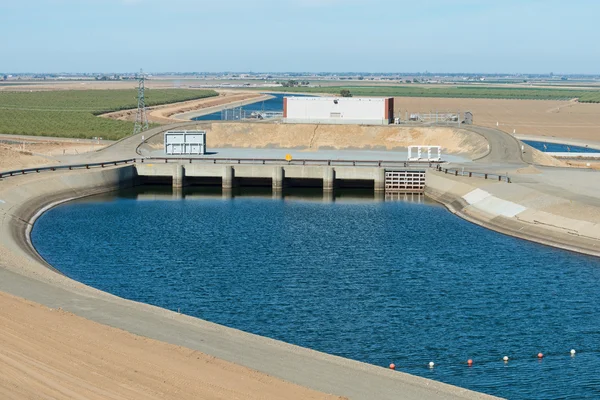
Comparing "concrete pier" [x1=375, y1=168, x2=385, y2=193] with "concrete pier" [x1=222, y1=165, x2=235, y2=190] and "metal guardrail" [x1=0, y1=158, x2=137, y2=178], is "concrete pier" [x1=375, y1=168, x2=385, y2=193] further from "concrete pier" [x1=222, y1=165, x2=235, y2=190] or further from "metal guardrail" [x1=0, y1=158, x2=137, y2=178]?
"metal guardrail" [x1=0, y1=158, x2=137, y2=178]

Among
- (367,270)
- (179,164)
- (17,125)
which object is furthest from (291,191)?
(17,125)

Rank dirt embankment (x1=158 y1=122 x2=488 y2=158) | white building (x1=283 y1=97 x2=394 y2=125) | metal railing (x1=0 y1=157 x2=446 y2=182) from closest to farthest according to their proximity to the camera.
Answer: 1. metal railing (x1=0 y1=157 x2=446 y2=182)
2. dirt embankment (x1=158 y1=122 x2=488 y2=158)
3. white building (x1=283 y1=97 x2=394 y2=125)

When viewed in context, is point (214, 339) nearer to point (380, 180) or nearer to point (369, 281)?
point (369, 281)

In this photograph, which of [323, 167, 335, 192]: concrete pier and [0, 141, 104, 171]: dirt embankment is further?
[0, 141, 104, 171]: dirt embankment

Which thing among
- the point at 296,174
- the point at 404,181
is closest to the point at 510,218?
the point at 404,181

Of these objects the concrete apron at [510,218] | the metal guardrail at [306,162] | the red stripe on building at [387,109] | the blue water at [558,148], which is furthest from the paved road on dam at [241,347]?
the blue water at [558,148]

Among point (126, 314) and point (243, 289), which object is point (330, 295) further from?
point (126, 314)

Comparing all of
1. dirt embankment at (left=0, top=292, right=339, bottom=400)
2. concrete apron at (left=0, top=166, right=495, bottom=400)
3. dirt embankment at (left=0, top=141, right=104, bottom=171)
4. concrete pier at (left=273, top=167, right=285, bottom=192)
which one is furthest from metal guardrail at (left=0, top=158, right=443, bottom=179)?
dirt embankment at (left=0, top=292, right=339, bottom=400)
